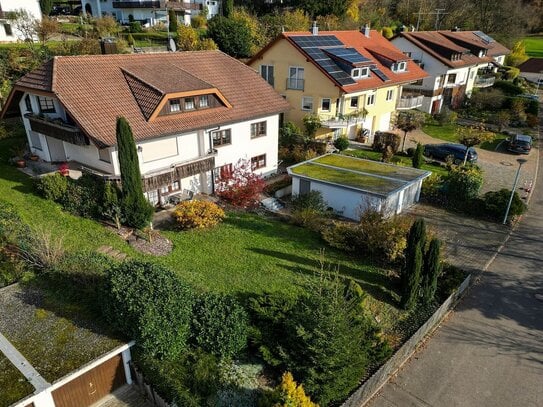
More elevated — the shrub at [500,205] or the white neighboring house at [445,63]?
the white neighboring house at [445,63]

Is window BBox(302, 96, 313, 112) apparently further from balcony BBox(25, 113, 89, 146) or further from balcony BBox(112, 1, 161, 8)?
balcony BBox(112, 1, 161, 8)

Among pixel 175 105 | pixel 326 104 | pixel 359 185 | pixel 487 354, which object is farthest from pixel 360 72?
pixel 487 354

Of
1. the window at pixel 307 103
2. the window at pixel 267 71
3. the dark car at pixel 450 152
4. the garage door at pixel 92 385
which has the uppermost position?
the window at pixel 267 71

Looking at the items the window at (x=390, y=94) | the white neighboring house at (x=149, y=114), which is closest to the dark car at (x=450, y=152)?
the window at (x=390, y=94)

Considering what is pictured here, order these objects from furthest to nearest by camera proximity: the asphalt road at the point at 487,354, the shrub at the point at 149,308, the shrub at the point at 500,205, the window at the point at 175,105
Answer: the shrub at the point at 500,205 < the window at the point at 175,105 < the asphalt road at the point at 487,354 < the shrub at the point at 149,308

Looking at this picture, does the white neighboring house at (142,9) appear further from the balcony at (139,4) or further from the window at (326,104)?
the window at (326,104)

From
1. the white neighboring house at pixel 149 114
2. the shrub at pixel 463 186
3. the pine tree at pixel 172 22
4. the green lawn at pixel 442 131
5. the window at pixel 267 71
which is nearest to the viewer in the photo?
the white neighboring house at pixel 149 114

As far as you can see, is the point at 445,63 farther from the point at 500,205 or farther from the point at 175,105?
the point at 175,105
